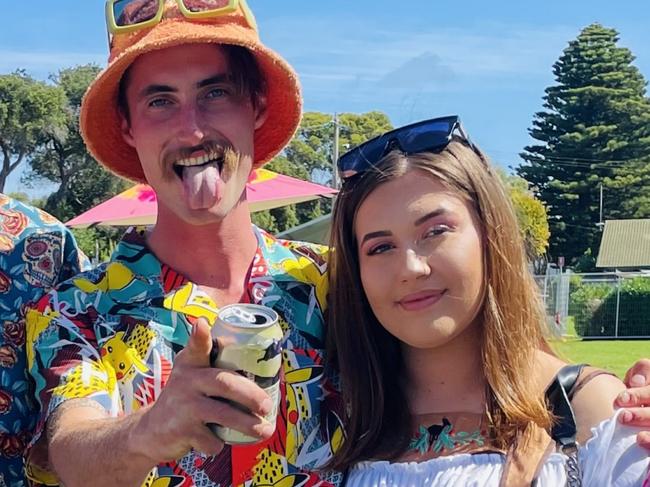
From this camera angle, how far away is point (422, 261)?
2.39 metres

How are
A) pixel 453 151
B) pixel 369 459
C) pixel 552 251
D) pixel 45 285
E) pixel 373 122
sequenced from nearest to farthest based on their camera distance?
pixel 369 459 → pixel 453 151 → pixel 45 285 → pixel 552 251 → pixel 373 122

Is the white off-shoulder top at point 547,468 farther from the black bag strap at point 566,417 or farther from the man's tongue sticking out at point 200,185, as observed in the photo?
the man's tongue sticking out at point 200,185

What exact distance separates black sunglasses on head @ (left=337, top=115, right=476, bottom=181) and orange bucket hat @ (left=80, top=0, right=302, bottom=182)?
480 mm

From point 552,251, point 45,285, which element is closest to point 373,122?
point 552,251

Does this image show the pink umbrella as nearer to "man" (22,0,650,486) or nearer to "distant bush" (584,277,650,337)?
"man" (22,0,650,486)

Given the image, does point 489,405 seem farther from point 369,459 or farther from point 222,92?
point 222,92

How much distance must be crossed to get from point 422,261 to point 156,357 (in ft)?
2.65

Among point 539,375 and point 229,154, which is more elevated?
point 229,154

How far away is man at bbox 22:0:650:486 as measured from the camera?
2.49 metres

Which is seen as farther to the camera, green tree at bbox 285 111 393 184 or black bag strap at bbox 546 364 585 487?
green tree at bbox 285 111 393 184

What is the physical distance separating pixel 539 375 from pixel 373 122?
203 ft

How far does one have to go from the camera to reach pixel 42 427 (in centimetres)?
243

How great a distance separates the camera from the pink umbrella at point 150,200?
11438mm

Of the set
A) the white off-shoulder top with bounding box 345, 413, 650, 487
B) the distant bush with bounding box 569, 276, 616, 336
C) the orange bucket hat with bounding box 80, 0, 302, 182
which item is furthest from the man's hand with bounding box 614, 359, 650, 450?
the distant bush with bounding box 569, 276, 616, 336
